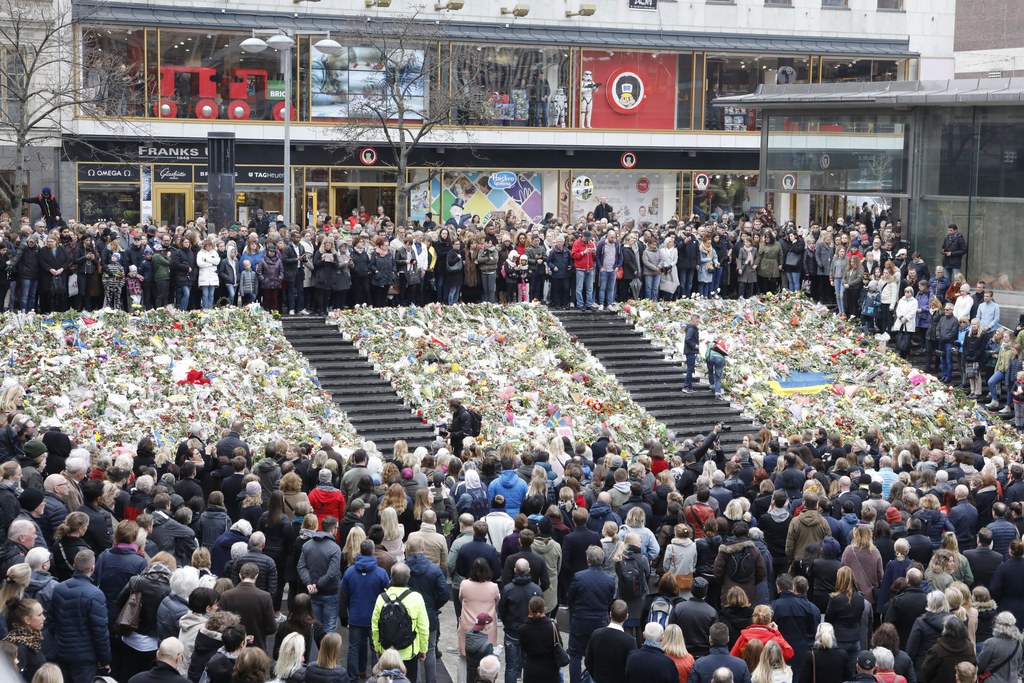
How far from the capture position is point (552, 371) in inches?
1023

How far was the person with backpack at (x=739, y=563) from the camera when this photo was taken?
43.4ft

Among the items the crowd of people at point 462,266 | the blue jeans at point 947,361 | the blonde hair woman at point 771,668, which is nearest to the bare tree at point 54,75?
the crowd of people at point 462,266

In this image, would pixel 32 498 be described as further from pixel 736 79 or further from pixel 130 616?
pixel 736 79

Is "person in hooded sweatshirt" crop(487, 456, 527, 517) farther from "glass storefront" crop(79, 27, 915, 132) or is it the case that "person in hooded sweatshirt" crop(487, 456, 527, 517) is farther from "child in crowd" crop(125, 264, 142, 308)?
"glass storefront" crop(79, 27, 915, 132)

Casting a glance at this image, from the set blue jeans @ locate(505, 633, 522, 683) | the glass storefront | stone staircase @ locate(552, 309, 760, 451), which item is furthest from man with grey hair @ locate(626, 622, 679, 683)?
the glass storefront

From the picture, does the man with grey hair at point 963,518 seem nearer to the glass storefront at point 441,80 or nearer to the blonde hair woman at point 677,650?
the blonde hair woman at point 677,650

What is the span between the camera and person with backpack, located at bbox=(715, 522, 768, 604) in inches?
521

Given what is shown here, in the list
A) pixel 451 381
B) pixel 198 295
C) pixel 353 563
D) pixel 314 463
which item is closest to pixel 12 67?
pixel 198 295

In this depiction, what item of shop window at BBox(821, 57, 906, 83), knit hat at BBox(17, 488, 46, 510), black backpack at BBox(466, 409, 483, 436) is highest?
shop window at BBox(821, 57, 906, 83)

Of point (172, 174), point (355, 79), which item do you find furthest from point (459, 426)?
point (355, 79)

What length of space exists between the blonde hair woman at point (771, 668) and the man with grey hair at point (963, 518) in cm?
516

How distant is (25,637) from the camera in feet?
34.4

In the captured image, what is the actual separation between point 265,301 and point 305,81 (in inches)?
713

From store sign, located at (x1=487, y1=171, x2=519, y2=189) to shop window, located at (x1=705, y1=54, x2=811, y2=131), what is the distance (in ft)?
24.2
